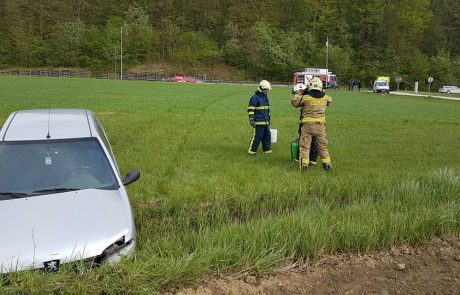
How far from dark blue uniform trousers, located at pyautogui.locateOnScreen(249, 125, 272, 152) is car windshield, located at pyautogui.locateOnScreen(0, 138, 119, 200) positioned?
18.9ft

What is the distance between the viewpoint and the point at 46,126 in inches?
236

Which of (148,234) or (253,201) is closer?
(148,234)

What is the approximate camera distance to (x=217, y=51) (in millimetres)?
100062

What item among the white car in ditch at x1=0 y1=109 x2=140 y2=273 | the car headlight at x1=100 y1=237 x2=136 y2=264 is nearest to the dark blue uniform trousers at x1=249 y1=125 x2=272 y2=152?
the white car in ditch at x1=0 y1=109 x2=140 y2=273

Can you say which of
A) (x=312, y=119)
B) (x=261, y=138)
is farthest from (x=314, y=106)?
(x=261, y=138)

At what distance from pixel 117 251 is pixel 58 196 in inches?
44.5

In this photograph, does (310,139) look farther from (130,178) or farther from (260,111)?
(130,178)

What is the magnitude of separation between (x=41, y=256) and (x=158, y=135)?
10.8 meters

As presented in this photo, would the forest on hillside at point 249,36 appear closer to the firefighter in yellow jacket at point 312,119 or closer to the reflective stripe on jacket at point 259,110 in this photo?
the reflective stripe on jacket at point 259,110

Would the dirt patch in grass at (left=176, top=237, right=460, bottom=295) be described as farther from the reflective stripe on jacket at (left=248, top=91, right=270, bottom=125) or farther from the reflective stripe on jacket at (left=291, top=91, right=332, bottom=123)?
the reflective stripe on jacket at (left=248, top=91, right=270, bottom=125)

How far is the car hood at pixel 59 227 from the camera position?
374 cm

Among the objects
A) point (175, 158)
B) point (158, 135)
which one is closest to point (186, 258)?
point (175, 158)

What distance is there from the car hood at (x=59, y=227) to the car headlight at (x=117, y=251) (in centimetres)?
6

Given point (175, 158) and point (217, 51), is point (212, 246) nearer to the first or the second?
point (175, 158)
